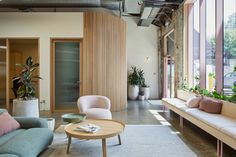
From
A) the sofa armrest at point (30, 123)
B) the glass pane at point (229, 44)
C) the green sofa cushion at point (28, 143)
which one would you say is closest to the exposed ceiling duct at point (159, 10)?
the glass pane at point (229, 44)

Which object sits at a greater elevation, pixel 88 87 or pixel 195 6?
pixel 195 6

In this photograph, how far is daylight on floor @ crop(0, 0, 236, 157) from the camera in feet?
12.5

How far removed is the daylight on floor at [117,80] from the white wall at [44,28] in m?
0.03

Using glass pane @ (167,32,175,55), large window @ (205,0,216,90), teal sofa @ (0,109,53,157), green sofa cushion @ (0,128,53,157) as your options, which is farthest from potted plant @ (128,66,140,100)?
green sofa cushion @ (0,128,53,157)

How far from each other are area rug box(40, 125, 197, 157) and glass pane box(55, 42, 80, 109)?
259cm

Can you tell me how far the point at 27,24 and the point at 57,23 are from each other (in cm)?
93

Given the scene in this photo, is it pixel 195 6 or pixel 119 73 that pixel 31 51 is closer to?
pixel 119 73

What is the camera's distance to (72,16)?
735 centimetres

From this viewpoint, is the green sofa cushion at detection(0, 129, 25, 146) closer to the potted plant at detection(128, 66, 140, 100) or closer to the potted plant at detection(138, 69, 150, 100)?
the potted plant at detection(128, 66, 140, 100)

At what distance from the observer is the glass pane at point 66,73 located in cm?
746

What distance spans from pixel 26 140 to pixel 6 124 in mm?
655

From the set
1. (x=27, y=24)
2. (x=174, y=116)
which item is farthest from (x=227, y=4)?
(x=27, y=24)

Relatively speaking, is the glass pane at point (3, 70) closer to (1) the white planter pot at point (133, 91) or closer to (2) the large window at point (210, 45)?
(1) the white planter pot at point (133, 91)

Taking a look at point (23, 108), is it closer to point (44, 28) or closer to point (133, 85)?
point (44, 28)
